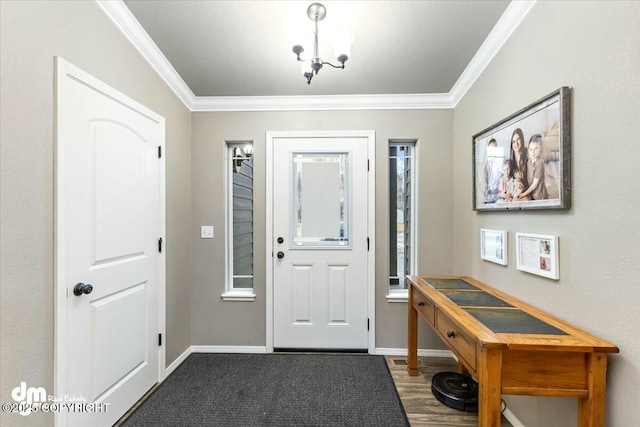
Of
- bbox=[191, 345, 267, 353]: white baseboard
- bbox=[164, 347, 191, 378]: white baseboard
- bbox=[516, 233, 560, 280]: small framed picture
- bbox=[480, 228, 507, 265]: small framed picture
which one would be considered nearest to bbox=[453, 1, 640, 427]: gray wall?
bbox=[516, 233, 560, 280]: small framed picture

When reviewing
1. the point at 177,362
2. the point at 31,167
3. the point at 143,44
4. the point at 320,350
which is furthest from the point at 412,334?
the point at 143,44

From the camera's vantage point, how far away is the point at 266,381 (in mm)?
2084

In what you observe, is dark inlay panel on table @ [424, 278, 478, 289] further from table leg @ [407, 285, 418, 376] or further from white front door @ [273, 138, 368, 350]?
white front door @ [273, 138, 368, 350]

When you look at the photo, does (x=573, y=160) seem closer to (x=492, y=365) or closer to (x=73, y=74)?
(x=492, y=365)

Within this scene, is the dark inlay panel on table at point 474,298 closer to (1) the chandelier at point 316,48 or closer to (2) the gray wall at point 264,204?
(2) the gray wall at point 264,204

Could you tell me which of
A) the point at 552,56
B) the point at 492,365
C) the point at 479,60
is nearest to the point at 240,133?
the point at 479,60

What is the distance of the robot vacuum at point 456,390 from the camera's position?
1.76 metres

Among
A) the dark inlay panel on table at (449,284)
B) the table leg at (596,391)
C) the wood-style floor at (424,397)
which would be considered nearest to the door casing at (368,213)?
the wood-style floor at (424,397)

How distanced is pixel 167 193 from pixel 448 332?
224 cm

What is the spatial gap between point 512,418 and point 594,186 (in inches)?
59.7

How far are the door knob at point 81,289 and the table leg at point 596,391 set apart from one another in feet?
7.51

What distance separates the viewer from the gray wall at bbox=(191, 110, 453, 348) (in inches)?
99.1

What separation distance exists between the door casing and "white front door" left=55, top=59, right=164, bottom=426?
35.0 inches

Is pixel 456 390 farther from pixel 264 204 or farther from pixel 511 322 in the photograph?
pixel 264 204
